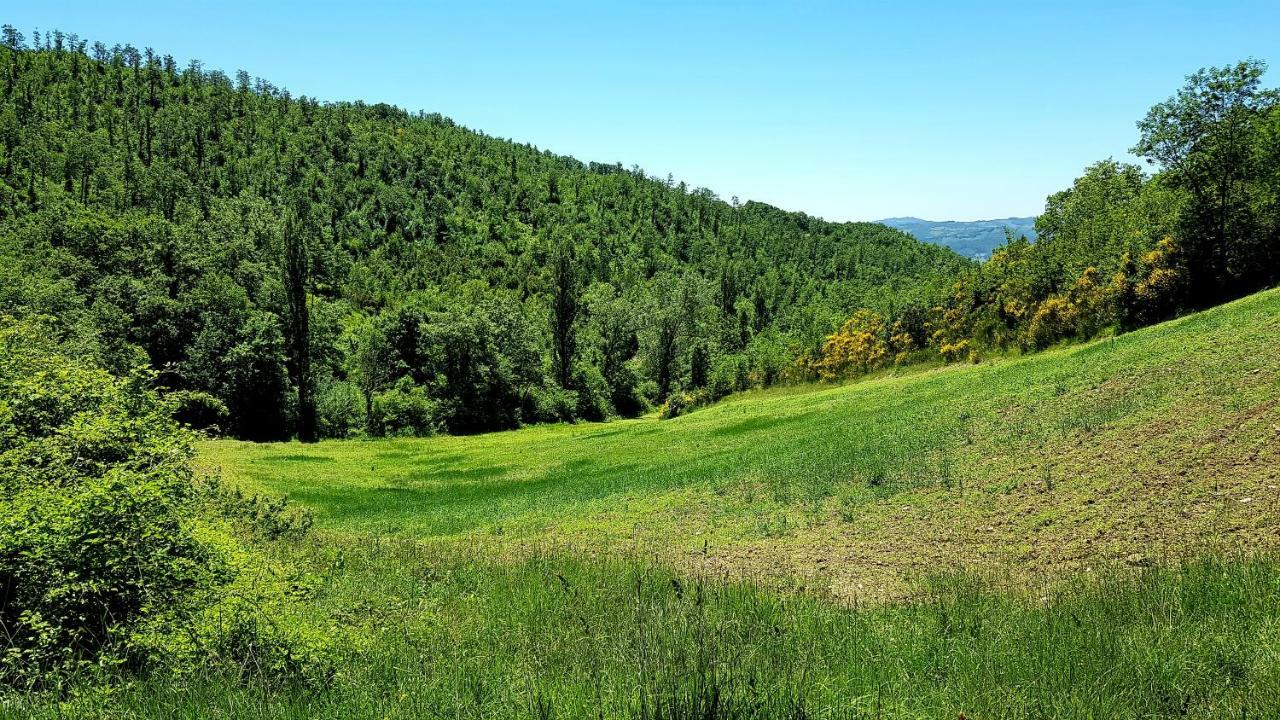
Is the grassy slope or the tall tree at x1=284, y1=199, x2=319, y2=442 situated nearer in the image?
the grassy slope

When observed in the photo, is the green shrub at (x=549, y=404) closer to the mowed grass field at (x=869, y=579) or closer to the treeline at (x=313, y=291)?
the treeline at (x=313, y=291)

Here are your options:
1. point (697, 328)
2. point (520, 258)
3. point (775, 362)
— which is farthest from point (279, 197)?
point (775, 362)

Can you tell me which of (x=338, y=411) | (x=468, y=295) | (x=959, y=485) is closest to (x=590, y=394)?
(x=468, y=295)

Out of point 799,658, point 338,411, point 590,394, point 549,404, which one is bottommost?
point 549,404

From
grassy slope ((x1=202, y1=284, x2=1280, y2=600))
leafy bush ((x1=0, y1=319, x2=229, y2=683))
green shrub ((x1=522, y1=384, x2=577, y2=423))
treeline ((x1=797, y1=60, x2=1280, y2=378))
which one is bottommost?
green shrub ((x1=522, y1=384, x2=577, y2=423))

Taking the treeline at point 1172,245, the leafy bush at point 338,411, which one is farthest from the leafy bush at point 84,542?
the leafy bush at point 338,411

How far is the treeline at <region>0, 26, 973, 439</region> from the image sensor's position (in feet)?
209

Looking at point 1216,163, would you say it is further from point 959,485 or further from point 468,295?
point 468,295

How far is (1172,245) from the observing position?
35344 millimetres

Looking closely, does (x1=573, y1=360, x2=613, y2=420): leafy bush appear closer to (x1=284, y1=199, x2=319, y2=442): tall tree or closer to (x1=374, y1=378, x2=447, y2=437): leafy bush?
(x1=374, y1=378, x2=447, y2=437): leafy bush

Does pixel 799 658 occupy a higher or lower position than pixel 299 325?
lower

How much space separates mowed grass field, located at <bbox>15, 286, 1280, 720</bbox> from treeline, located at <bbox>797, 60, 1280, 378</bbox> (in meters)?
9.94

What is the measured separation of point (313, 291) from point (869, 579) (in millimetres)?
130290

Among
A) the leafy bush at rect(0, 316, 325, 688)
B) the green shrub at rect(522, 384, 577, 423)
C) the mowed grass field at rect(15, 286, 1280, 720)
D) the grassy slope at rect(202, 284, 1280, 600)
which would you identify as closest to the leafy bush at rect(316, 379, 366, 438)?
the green shrub at rect(522, 384, 577, 423)
